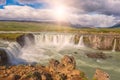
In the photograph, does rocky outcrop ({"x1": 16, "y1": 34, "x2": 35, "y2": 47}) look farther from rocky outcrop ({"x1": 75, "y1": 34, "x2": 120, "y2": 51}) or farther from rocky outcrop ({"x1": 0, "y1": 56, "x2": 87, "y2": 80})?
rocky outcrop ({"x1": 0, "y1": 56, "x2": 87, "y2": 80})

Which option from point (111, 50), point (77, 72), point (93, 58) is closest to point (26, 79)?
point (77, 72)

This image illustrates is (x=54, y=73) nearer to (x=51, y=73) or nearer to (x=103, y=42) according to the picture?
(x=51, y=73)

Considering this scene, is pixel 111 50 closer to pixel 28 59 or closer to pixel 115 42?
pixel 115 42

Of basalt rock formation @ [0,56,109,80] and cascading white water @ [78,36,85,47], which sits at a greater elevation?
basalt rock formation @ [0,56,109,80]

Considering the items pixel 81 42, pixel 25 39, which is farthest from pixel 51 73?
pixel 81 42

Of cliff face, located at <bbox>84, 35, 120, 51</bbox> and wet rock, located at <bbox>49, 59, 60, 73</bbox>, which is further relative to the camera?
cliff face, located at <bbox>84, 35, 120, 51</bbox>

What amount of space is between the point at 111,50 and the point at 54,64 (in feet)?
212

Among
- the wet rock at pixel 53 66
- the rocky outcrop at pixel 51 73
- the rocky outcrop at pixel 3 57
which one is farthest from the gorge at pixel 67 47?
the rocky outcrop at pixel 51 73

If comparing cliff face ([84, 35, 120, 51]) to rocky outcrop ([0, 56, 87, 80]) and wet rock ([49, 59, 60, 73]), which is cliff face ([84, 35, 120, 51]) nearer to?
wet rock ([49, 59, 60, 73])

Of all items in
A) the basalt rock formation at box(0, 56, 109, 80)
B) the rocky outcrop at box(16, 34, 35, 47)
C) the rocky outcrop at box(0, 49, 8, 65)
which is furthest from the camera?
the rocky outcrop at box(16, 34, 35, 47)

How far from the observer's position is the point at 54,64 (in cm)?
5312

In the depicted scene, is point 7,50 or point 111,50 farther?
point 111,50

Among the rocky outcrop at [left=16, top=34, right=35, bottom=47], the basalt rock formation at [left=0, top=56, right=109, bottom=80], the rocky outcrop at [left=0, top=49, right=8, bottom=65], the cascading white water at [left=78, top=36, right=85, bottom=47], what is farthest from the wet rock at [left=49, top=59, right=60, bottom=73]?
the cascading white water at [left=78, top=36, right=85, bottom=47]

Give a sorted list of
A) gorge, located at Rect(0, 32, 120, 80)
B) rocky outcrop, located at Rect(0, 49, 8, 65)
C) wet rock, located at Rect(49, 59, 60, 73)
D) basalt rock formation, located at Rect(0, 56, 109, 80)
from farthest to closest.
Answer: gorge, located at Rect(0, 32, 120, 80), rocky outcrop, located at Rect(0, 49, 8, 65), wet rock, located at Rect(49, 59, 60, 73), basalt rock formation, located at Rect(0, 56, 109, 80)
